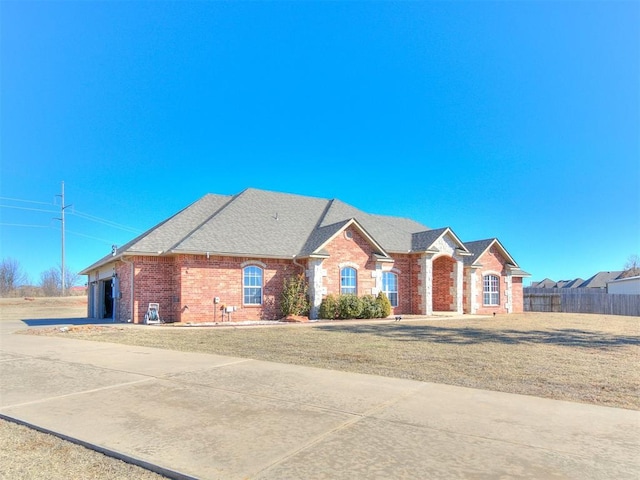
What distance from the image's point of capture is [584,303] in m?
34.4

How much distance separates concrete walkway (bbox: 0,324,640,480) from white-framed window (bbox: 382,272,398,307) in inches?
694

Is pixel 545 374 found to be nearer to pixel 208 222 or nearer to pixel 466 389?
pixel 466 389

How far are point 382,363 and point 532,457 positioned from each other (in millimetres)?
5104

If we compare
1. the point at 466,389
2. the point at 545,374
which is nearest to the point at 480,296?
the point at 545,374

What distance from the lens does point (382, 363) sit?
29.9 ft

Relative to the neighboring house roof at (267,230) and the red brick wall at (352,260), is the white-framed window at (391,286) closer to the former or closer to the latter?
the red brick wall at (352,260)

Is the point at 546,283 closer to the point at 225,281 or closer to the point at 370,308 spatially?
the point at 370,308

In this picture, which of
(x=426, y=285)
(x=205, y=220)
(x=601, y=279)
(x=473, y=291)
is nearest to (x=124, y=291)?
(x=205, y=220)

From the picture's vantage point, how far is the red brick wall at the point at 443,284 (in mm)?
27859

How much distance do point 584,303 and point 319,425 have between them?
3627 cm

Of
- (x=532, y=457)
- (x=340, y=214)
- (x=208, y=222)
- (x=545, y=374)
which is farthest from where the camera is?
(x=340, y=214)

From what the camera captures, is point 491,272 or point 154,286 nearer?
point 154,286

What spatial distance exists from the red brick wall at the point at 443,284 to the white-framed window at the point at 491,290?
107 inches

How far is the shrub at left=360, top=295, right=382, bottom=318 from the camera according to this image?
22.7 m
